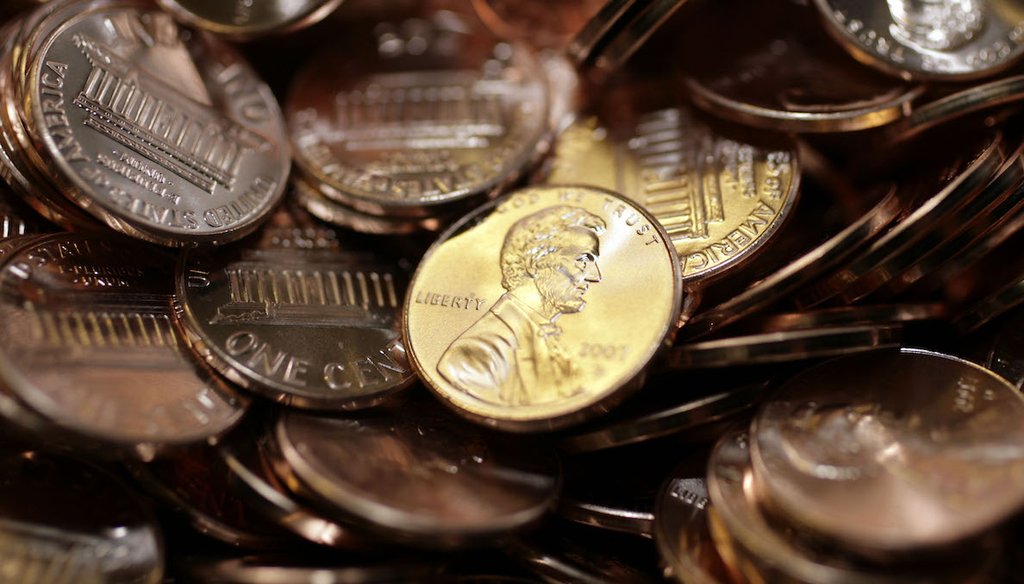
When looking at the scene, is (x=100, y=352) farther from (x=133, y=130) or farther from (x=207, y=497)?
(x=133, y=130)

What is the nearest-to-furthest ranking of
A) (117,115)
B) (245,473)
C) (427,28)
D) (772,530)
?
(772,530) < (245,473) < (117,115) < (427,28)

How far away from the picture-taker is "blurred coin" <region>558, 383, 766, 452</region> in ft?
5.43

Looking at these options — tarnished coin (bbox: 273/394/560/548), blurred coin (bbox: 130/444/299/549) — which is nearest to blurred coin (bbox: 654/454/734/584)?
tarnished coin (bbox: 273/394/560/548)

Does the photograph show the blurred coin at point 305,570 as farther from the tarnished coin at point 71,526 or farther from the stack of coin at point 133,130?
the stack of coin at point 133,130

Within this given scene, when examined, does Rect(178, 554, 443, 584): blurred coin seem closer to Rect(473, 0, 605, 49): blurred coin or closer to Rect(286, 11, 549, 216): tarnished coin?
Rect(286, 11, 549, 216): tarnished coin

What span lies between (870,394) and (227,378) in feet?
4.20

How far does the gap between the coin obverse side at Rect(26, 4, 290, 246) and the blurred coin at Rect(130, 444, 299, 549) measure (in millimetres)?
458

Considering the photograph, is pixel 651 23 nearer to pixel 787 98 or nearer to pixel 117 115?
pixel 787 98

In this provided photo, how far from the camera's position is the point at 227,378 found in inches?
66.1

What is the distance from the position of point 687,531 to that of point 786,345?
408 millimetres

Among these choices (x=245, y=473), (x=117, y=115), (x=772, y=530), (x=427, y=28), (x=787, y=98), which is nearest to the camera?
(x=772, y=530)

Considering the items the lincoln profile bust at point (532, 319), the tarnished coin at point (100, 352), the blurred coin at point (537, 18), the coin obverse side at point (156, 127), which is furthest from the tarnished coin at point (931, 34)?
the tarnished coin at point (100, 352)

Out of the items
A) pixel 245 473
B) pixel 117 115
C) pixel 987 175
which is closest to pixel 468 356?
pixel 245 473

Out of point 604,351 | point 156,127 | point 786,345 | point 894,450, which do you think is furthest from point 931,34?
point 156,127
